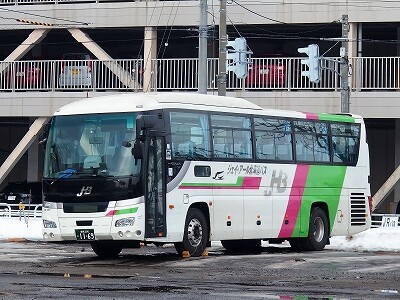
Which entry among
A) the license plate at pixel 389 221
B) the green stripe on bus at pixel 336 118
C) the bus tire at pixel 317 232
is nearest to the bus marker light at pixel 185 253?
the bus tire at pixel 317 232

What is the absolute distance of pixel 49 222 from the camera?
2278cm

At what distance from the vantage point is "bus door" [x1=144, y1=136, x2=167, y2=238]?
73.6 feet

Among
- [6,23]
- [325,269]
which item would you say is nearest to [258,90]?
[6,23]

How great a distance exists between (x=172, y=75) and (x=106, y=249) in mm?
20411

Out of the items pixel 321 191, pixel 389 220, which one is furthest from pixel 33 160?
pixel 321 191

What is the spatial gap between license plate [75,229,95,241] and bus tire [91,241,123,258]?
1.55 meters

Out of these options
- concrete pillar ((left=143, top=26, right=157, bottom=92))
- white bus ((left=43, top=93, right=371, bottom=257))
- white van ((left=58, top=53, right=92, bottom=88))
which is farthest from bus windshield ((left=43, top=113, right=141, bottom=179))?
white van ((left=58, top=53, right=92, bottom=88))

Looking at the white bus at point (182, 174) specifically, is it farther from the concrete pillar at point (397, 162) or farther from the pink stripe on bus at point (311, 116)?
the concrete pillar at point (397, 162)

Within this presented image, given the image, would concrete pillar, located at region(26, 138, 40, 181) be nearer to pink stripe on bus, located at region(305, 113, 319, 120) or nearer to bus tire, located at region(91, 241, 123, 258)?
pink stripe on bus, located at region(305, 113, 319, 120)

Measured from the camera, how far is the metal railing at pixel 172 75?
134ft

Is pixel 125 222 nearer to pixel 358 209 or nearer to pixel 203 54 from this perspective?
pixel 358 209

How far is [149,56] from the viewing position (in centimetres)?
4216

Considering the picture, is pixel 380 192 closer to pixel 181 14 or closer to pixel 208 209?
pixel 181 14

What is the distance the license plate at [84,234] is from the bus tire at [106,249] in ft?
5.08
